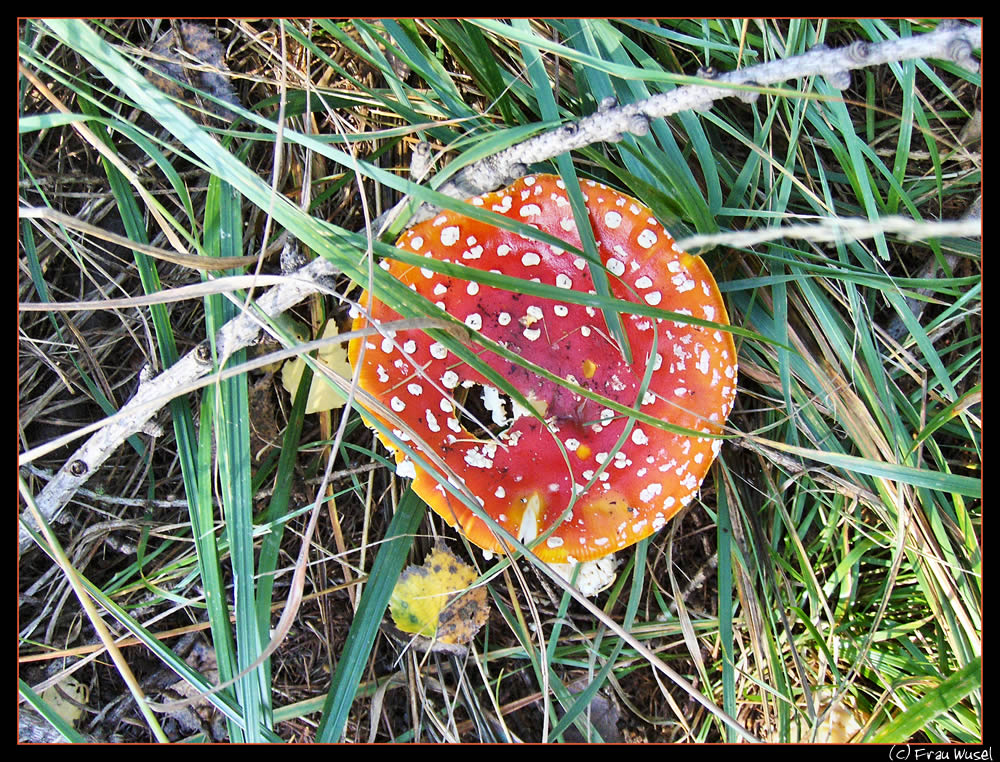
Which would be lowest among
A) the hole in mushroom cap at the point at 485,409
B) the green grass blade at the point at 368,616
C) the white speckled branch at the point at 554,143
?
the green grass blade at the point at 368,616

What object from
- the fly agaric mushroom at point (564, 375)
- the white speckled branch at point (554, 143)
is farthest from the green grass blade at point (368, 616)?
the white speckled branch at point (554, 143)

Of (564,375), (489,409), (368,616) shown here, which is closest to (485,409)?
(489,409)

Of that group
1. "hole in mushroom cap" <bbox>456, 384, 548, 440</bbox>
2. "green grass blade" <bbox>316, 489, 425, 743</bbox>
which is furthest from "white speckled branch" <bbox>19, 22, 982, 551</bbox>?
"green grass blade" <bbox>316, 489, 425, 743</bbox>

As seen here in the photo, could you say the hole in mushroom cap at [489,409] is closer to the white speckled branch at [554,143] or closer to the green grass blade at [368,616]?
the green grass blade at [368,616]

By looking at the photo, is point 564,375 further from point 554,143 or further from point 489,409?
point 554,143

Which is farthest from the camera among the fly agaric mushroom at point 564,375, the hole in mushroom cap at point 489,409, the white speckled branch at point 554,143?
the hole in mushroom cap at point 489,409

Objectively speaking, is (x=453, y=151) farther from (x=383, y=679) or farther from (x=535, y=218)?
(x=383, y=679)

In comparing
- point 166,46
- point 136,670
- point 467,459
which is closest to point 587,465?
point 467,459

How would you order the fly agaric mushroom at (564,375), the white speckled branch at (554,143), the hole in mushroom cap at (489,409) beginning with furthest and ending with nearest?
1. the hole in mushroom cap at (489,409)
2. the fly agaric mushroom at (564,375)
3. the white speckled branch at (554,143)

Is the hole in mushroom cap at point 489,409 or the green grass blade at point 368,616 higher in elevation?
the hole in mushroom cap at point 489,409

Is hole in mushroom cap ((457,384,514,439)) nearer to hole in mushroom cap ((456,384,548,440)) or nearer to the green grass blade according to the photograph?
hole in mushroom cap ((456,384,548,440))
